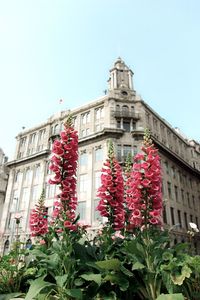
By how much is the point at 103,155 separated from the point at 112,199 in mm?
23726

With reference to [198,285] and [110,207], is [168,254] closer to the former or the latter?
[198,285]

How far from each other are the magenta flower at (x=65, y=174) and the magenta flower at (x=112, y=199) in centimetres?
83

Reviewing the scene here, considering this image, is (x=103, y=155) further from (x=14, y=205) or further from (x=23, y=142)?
(x=23, y=142)

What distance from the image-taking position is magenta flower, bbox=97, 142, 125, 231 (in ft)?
18.7

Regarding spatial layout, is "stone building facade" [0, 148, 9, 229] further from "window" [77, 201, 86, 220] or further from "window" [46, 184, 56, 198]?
"window" [77, 201, 86, 220]

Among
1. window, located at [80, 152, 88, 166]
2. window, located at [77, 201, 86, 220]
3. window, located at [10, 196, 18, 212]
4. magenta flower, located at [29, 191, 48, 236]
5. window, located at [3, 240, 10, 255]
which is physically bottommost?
window, located at [3, 240, 10, 255]

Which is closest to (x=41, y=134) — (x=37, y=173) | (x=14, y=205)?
(x=37, y=173)

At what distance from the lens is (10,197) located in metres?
36.0

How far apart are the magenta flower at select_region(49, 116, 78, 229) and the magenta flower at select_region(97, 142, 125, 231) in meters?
0.83

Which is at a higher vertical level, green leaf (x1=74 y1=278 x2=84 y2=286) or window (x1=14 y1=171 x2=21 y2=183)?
window (x1=14 y1=171 x2=21 y2=183)

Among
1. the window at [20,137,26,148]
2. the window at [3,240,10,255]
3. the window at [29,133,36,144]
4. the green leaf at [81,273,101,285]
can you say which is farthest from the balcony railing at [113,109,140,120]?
the green leaf at [81,273,101,285]

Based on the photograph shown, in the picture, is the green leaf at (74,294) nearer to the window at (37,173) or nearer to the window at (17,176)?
the window at (37,173)

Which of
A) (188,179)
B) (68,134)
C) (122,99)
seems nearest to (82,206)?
(122,99)

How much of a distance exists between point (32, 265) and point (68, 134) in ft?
12.3
